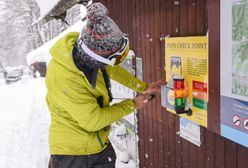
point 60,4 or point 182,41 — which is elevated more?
point 60,4

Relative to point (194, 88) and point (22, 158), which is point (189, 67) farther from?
point (22, 158)

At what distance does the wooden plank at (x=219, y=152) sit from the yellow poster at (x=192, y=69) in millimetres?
155

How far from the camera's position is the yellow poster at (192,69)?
2.77 m

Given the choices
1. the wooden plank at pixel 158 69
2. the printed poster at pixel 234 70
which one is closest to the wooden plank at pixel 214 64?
the printed poster at pixel 234 70

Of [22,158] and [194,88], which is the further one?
[22,158]

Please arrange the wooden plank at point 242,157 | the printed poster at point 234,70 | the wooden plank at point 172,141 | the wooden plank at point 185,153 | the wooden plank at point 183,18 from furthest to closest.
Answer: the wooden plank at point 172,141
the wooden plank at point 185,153
the wooden plank at point 183,18
the wooden plank at point 242,157
the printed poster at point 234,70

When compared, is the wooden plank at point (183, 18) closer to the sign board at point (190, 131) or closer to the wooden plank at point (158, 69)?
the wooden plank at point (158, 69)

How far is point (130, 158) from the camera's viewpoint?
17.1 feet

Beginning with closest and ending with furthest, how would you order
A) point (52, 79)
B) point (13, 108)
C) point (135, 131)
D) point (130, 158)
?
1. point (52, 79)
2. point (135, 131)
3. point (130, 158)
4. point (13, 108)

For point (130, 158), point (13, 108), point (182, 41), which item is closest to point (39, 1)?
point (130, 158)

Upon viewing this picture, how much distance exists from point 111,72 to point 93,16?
0.92 metres

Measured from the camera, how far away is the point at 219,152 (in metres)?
2.73

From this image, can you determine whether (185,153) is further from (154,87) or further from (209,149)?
(154,87)

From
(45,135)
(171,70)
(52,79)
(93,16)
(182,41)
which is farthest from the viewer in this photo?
(45,135)
